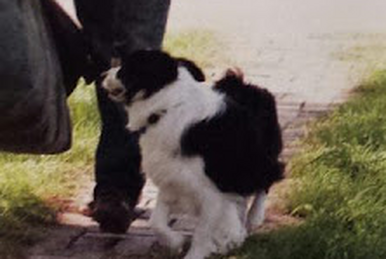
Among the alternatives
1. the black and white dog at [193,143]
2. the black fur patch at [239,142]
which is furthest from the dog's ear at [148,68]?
the black fur patch at [239,142]

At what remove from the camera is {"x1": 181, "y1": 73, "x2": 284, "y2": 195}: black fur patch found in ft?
13.6

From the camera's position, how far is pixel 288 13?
1080 cm

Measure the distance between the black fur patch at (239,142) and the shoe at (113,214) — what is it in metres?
0.62

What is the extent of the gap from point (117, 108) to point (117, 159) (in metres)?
0.23

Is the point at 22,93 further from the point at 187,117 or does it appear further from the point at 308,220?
the point at 308,220

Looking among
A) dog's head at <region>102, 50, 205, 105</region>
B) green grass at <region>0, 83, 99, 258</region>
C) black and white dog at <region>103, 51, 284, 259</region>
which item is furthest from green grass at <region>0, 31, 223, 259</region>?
dog's head at <region>102, 50, 205, 105</region>

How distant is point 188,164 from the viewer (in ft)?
13.6

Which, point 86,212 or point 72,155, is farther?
point 72,155

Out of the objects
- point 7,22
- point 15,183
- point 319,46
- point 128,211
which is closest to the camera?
point 7,22

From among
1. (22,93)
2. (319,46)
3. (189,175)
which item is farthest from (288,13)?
(22,93)

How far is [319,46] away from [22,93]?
600cm

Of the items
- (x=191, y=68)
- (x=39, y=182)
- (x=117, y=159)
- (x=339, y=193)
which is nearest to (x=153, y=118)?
(x=191, y=68)

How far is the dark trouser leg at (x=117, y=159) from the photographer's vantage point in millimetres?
4797

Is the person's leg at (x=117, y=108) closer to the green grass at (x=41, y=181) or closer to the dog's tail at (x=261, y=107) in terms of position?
the green grass at (x=41, y=181)
